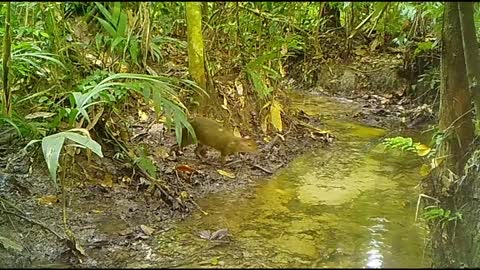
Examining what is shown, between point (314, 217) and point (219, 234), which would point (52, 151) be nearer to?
point (219, 234)

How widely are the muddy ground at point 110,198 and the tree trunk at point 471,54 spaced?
61.4 inches

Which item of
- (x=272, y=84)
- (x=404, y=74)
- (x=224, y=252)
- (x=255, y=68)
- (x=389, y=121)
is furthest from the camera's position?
(x=404, y=74)

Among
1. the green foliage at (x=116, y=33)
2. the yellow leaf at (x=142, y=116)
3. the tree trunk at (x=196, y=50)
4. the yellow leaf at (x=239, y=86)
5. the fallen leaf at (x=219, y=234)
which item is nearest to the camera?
the green foliage at (x=116, y=33)

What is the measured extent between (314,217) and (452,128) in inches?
43.2

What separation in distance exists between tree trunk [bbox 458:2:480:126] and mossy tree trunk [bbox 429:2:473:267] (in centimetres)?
16

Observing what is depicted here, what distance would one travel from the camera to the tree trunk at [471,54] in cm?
240

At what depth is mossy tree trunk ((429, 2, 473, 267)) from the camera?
2.83m

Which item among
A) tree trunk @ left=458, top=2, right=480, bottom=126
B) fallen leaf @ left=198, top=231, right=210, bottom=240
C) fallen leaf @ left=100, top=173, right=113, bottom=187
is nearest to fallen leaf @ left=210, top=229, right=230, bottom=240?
fallen leaf @ left=198, top=231, right=210, bottom=240

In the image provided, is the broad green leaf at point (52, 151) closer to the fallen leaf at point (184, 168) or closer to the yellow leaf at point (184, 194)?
the yellow leaf at point (184, 194)

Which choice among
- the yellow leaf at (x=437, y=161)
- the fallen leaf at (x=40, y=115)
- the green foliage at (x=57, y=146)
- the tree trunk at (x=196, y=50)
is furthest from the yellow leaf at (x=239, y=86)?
the green foliage at (x=57, y=146)

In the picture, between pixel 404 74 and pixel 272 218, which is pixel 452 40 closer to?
pixel 272 218

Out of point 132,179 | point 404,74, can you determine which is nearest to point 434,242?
point 132,179

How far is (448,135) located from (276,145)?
2405mm

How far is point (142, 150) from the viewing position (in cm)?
399
